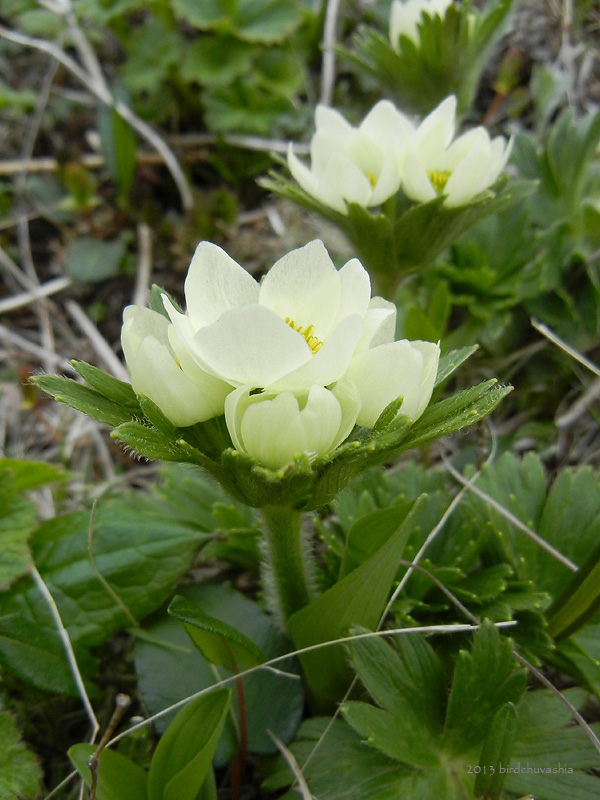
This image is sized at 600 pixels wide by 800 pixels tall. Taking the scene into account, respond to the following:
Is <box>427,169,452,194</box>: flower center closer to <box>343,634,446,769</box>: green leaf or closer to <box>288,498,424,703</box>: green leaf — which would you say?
<box>288,498,424,703</box>: green leaf

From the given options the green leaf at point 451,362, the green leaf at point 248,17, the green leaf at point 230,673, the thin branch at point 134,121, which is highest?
the green leaf at point 248,17

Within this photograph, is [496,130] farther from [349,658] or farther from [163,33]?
[349,658]

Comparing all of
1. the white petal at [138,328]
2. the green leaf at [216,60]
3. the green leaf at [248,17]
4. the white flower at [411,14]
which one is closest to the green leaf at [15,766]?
the white petal at [138,328]

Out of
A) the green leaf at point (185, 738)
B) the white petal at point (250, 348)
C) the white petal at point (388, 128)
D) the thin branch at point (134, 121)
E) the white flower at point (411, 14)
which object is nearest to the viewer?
the white petal at point (250, 348)

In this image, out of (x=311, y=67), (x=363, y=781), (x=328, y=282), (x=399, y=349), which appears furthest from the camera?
(x=311, y=67)

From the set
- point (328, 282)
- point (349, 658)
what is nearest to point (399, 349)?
point (328, 282)

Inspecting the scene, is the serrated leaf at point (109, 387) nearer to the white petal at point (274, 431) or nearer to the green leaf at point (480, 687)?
the white petal at point (274, 431)

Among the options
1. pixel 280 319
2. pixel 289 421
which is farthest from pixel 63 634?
pixel 280 319
